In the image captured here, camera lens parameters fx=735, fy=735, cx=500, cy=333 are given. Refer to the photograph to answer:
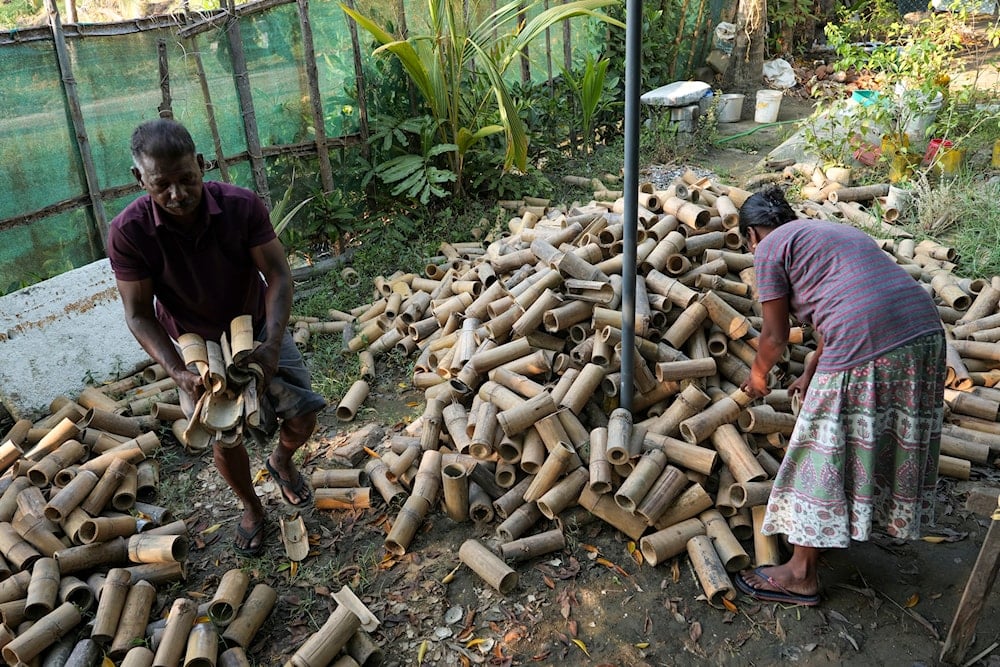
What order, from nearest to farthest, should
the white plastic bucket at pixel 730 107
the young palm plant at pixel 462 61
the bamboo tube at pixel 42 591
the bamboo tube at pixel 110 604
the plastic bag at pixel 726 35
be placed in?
1. the bamboo tube at pixel 110 604
2. the bamboo tube at pixel 42 591
3. the young palm plant at pixel 462 61
4. the white plastic bucket at pixel 730 107
5. the plastic bag at pixel 726 35

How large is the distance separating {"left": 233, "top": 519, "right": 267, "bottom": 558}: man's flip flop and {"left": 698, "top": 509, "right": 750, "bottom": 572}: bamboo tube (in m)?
2.24

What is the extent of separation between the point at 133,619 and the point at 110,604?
13 centimetres

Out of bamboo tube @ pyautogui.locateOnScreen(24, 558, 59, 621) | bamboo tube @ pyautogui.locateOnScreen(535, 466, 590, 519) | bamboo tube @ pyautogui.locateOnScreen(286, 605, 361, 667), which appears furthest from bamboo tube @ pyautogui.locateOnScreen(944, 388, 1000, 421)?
bamboo tube @ pyautogui.locateOnScreen(24, 558, 59, 621)

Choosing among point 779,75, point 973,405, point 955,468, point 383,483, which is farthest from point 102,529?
point 779,75

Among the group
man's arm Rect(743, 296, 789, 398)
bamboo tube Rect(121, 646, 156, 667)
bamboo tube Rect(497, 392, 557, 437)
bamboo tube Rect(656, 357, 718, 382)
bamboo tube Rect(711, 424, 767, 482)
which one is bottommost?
bamboo tube Rect(121, 646, 156, 667)

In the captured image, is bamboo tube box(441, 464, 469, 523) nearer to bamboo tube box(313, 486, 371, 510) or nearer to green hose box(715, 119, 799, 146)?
bamboo tube box(313, 486, 371, 510)

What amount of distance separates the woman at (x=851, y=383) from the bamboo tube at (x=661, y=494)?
0.52 meters

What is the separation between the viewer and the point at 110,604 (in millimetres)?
3299

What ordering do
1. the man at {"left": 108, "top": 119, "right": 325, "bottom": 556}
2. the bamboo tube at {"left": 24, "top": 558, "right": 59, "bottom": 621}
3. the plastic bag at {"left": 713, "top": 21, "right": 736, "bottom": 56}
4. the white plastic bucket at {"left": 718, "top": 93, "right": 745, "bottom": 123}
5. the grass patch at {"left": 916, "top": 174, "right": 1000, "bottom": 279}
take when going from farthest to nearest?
1. the plastic bag at {"left": 713, "top": 21, "right": 736, "bottom": 56}
2. the white plastic bucket at {"left": 718, "top": 93, "right": 745, "bottom": 123}
3. the grass patch at {"left": 916, "top": 174, "right": 1000, "bottom": 279}
4. the bamboo tube at {"left": 24, "top": 558, "right": 59, "bottom": 621}
5. the man at {"left": 108, "top": 119, "right": 325, "bottom": 556}

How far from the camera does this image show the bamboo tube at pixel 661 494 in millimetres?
3543

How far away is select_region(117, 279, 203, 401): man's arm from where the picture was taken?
10.4 ft

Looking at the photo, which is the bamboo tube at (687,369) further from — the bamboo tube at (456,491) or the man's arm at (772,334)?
the bamboo tube at (456,491)

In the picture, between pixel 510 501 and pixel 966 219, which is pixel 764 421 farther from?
pixel 966 219

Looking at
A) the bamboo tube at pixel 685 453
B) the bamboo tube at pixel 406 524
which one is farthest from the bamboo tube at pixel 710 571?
the bamboo tube at pixel 406 524
